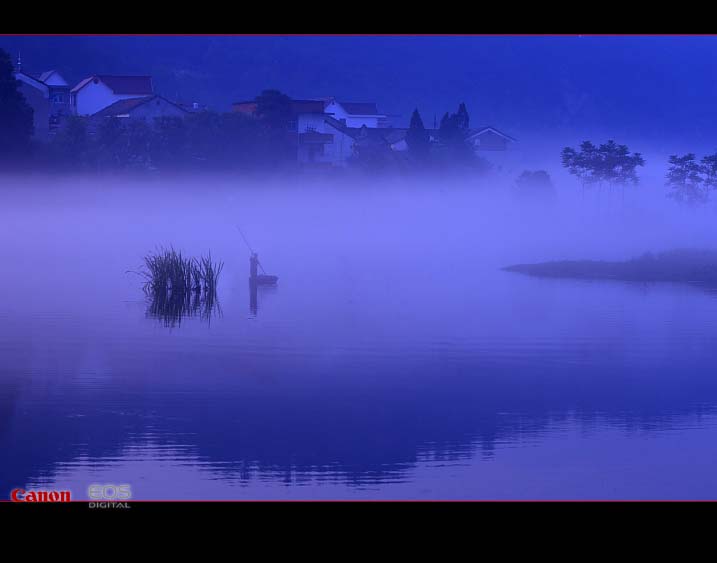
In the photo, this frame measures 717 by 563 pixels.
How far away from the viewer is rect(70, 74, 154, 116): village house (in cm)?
2444

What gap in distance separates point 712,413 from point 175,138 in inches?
751

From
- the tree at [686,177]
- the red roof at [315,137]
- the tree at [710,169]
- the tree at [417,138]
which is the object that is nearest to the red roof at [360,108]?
the tree at [417,138]

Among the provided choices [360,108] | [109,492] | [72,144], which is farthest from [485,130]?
[109,492]

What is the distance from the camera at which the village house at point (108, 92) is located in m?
24.4

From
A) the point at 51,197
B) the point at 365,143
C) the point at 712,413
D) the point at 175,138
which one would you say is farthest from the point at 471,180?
the point at 712,413

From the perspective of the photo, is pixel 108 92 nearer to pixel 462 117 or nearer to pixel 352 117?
pixel 352 117

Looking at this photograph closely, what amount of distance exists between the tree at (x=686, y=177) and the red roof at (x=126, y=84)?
51.7 ft

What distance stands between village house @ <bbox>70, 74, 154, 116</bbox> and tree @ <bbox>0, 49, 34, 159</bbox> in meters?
1.28

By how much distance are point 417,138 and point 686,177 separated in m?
8.42

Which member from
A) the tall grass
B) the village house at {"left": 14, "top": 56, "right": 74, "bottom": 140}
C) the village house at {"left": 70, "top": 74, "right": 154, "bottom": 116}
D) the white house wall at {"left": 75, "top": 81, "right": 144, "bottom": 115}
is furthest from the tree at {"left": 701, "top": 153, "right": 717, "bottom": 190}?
the tall grass

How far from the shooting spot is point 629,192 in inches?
1256

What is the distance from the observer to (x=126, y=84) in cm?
2508

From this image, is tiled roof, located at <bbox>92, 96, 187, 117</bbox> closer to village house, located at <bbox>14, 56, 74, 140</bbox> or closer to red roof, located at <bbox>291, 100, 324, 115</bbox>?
village house, located at <bbox>14, 56, 74, 140</bbox>
